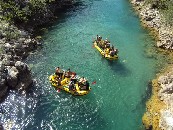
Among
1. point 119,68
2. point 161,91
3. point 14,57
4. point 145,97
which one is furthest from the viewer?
point 119,68

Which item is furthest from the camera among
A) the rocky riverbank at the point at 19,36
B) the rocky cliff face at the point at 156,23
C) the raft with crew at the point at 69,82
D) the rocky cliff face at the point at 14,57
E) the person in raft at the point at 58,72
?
the rocky cliff face at the point at 156,23

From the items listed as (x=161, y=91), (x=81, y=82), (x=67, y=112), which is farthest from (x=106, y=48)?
(x=67, y=112)

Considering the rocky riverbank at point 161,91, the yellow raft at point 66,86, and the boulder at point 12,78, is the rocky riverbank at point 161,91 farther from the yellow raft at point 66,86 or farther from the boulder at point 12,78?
the boulder at point 12,78

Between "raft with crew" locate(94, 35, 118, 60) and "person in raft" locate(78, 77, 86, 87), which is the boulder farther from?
"raft with crew" locate(94, 35, 118, 60)

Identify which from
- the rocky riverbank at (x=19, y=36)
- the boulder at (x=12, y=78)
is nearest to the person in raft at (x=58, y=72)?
the rocky riverbank at (x=19, y=36)

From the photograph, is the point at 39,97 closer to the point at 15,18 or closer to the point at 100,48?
the point at 100,48

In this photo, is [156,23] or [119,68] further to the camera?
[156,23]

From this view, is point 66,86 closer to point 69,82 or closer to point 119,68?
point 69,82

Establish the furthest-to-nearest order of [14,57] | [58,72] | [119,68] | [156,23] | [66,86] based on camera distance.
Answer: [156,23], [119,68], [14,57], [58,72], [66,86]
